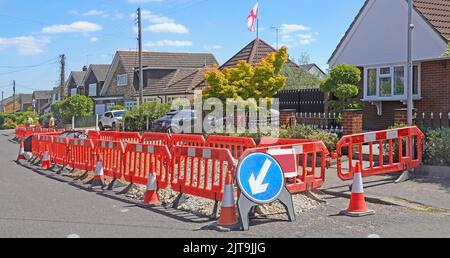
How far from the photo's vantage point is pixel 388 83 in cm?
1995

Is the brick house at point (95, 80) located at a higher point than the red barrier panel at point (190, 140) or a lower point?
higher

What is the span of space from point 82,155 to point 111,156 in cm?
186

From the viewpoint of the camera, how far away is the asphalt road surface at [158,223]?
283 inches

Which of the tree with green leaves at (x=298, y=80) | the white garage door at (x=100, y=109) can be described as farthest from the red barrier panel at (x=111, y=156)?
the white garage door at (x=100, y=109)

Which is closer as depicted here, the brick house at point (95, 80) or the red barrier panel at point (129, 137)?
the red barrier panel at point (129, 137)

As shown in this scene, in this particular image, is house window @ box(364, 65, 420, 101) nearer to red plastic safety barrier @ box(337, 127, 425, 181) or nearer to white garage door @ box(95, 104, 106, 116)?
red plastic safety barrier @ box(337, 127, 425, 181)

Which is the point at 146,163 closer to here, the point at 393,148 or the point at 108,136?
the point at 393,148

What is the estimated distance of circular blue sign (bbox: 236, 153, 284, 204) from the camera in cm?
761

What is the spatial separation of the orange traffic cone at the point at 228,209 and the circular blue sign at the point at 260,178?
201 mm

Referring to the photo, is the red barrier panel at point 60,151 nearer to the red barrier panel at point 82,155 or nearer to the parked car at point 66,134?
the red barrier panel at point 82,155

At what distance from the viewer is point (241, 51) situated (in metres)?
32.7

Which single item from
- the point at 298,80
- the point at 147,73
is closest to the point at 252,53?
the point at 298,80

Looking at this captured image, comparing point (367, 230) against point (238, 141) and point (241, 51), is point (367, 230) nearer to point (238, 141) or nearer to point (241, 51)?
point (238, 141)
